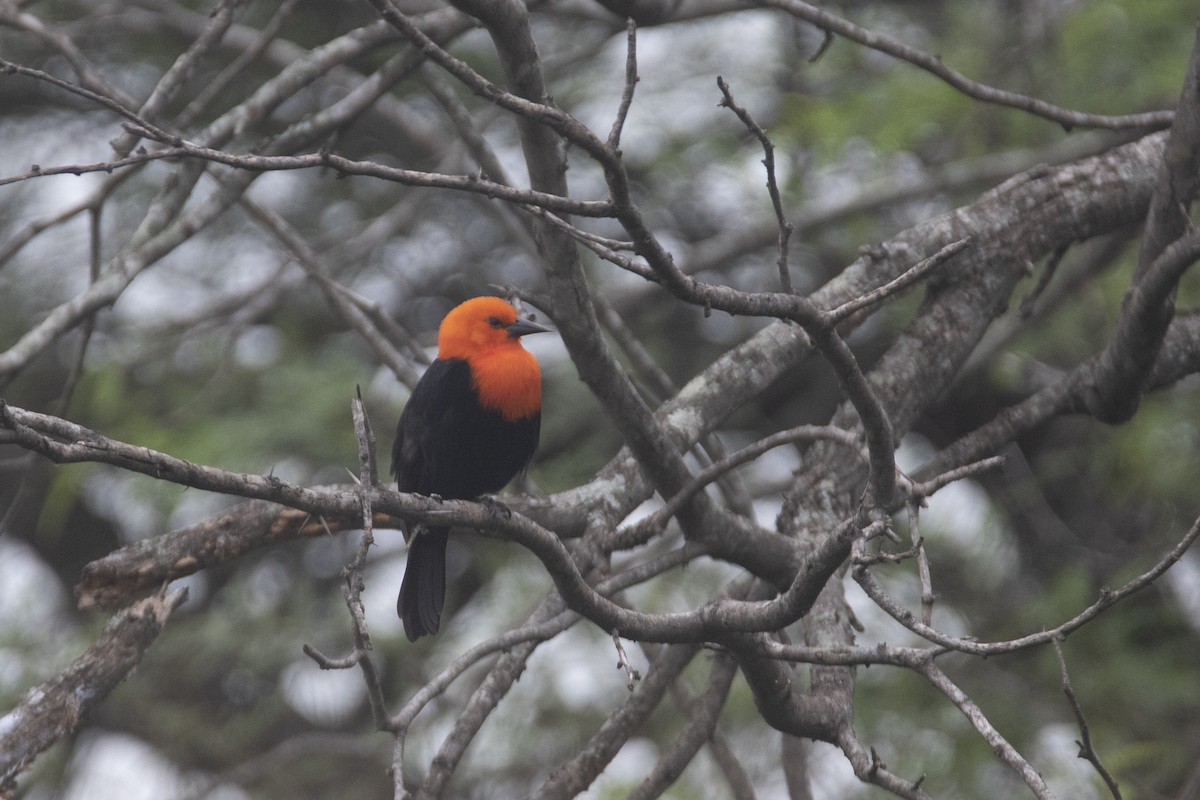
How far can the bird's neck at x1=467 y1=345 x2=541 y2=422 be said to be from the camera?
427cm

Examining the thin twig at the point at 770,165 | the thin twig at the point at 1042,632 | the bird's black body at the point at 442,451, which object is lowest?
the thin twig at the point at 1042,632

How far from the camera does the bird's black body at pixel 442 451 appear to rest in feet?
13.6

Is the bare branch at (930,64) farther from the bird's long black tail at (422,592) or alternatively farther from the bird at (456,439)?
the bird's long black tail at (422,592)

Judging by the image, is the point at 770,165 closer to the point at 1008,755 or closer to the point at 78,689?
the point at 1008,755

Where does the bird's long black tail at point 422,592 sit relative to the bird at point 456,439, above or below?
below

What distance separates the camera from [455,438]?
166 inches

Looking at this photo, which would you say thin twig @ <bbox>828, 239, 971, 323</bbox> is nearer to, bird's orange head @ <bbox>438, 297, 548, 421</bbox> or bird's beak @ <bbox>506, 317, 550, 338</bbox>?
bird's orange head @ <bbox>438, 297, 548, 421</bbox>

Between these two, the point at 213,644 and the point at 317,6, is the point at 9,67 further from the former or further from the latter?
the point at 317,6

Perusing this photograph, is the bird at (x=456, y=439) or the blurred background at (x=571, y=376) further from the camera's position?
the blurred background at (x=571, y=376)

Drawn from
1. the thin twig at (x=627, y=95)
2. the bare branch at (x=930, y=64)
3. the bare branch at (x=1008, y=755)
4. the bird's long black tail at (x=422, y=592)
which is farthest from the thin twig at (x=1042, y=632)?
the bird's long black tail at (x=422, y=592)

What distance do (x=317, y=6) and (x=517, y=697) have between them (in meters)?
3.81

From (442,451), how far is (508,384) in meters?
0.33

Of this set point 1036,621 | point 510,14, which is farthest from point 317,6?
point 1036,621

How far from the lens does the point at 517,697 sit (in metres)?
6.00
